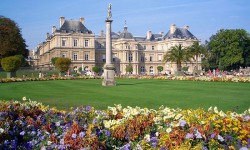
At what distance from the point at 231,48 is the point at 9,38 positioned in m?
46.7

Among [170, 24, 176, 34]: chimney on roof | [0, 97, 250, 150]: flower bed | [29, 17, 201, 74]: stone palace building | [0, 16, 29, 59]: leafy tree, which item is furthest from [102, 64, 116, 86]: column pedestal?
[170, 24, 176, 34]: chimney on roof

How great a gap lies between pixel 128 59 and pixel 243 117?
3085 inches

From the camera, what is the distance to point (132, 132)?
230 inches

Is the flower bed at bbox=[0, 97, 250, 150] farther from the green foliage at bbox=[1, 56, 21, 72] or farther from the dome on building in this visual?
the dome on building

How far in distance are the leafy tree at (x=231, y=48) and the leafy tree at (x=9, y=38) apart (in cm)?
4324

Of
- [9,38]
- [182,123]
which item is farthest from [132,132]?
[9,38]

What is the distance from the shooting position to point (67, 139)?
519cm

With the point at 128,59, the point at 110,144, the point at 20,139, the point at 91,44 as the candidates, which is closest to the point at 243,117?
the point at 110,144

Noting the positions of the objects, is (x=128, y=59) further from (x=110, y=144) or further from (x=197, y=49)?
(x=110, y=144)

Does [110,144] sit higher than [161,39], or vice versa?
[161,39]

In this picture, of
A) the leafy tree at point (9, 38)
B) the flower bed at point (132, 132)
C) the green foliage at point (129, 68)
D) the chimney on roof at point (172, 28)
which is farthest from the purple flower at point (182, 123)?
the chimney on roof at point (172, 28)

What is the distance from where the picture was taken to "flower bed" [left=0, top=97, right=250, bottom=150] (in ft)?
17.0

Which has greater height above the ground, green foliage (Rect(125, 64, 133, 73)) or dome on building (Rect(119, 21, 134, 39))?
dome on building (Rect(119, 21, 134, 39))

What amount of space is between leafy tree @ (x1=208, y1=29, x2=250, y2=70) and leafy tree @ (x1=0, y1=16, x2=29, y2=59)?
142 feet
